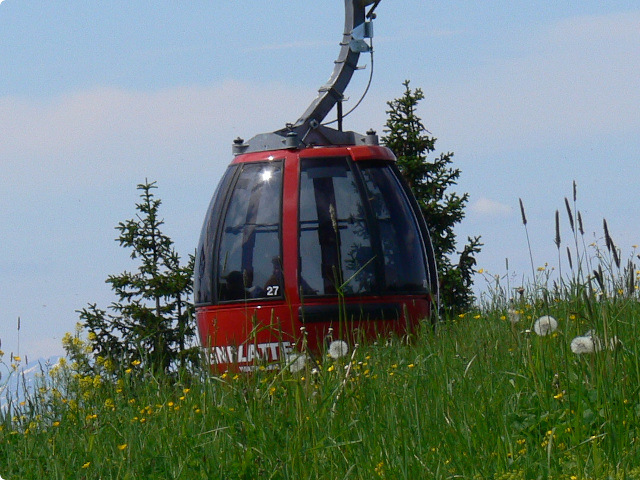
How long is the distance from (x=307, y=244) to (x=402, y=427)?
5.90 metres

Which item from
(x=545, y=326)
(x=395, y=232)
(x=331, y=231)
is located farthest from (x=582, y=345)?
(x=395, y=232)

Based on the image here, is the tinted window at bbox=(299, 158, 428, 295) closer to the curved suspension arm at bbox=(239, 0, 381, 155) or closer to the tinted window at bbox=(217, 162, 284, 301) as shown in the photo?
the tinted window at bbox=(217, 162, 284, 301)

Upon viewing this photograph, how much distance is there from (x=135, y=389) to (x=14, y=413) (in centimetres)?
93

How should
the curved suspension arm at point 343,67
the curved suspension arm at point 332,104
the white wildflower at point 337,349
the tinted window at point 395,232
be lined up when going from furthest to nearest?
the curved suspension arm at point 343,67
the curved suspension arm at point 332,104
the tinted window at point 395,232
the white wildflower at point 337,349

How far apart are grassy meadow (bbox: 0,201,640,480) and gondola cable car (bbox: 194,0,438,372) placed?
390 centimetres

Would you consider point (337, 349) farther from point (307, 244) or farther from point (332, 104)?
point (332, 104)

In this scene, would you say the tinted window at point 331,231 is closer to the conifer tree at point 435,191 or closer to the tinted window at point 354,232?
the tinted window at point 354,232

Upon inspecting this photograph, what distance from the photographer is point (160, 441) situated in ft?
15.0

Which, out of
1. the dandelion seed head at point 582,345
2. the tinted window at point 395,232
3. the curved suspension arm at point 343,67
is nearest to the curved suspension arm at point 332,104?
the curved suspension arm at point 343,67

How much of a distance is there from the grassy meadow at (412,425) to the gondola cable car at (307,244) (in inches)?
154

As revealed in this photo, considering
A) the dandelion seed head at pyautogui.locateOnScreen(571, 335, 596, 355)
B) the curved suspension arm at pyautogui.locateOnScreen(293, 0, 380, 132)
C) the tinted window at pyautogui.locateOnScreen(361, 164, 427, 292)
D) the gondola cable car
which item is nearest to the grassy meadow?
the dandelion seed head at pyautogui.locateOnScreen(571, 335, 596, 355)

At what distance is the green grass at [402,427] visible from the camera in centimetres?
356

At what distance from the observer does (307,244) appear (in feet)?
31.3

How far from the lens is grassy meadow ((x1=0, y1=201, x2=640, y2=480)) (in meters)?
3.56
